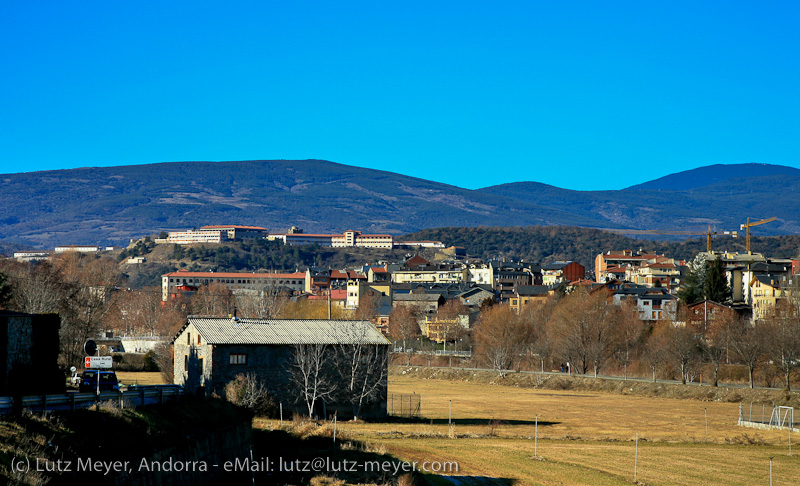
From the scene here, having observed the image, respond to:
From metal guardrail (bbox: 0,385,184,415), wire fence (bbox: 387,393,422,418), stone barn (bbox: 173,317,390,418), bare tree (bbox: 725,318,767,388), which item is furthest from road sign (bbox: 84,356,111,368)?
bare tree (bbox: 725,318,767,388)

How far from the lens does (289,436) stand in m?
39.8

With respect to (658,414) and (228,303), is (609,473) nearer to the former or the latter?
(658,414)

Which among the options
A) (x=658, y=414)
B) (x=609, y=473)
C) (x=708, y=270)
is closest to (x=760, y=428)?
(x=658, y=414)

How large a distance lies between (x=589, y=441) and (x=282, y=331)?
17.4 m

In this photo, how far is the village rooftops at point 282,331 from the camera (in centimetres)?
5059

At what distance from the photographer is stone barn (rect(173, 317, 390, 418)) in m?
49.7

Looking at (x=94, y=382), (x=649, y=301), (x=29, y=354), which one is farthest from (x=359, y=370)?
(x=649, y=301)

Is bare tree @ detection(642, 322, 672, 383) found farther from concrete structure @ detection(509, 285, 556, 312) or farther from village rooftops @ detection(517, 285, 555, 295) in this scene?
village rooftops @ detection(517, 285, 555, 295)

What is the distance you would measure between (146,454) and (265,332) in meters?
26.7

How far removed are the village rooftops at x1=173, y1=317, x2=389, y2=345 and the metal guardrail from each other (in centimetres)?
1592

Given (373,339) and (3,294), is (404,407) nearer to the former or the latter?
(373,339)

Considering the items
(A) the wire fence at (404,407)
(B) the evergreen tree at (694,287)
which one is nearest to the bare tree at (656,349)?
(B) the evergreen tree at (694,287)

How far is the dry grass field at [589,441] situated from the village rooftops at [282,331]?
5.33 metres

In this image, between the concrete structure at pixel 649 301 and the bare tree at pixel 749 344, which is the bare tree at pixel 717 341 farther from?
the concrete structure at pixel 649 301
